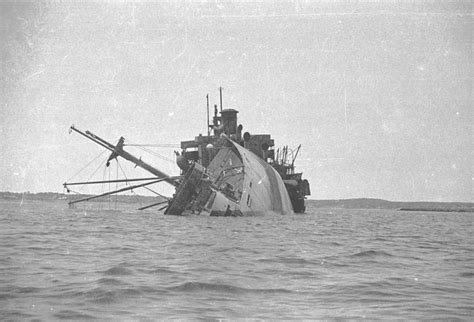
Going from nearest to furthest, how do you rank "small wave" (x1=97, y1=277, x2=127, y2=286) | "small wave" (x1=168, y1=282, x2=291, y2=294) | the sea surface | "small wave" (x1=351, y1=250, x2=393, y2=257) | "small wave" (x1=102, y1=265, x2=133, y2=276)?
the sea surface → "small wave" (x1=168, y1=282, x2=291, y2=294) → "small wave" (x1=97, y1=277, x2=127, y2=286) → "small wave" (x1=102, y1=265, x2=133, y2=276) → "small wave" (x1=351, y1=250, x2=393, y2=257)

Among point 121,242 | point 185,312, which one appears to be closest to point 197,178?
point 121,242

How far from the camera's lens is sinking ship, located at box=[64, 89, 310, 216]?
30.7 meters

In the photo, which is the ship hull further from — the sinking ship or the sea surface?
the sea surface

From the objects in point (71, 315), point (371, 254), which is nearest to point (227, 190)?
point (371, 254)

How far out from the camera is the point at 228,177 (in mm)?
36938

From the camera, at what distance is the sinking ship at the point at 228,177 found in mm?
30734

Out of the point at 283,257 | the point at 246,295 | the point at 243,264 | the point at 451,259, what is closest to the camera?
the point at 246,295

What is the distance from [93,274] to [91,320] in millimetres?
3252

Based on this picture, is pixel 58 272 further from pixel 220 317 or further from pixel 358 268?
pixel 358 268

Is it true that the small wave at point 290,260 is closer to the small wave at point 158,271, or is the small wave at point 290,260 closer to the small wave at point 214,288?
the small wave at point 158,271

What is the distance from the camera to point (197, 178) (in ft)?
101

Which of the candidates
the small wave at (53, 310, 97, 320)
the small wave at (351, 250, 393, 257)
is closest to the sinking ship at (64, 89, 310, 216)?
the small wave at (351, 250, 393, 257)

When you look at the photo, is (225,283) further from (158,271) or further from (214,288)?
(158,271)

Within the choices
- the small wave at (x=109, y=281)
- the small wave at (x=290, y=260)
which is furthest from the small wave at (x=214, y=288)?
the small wave at (x=290, y=260)
